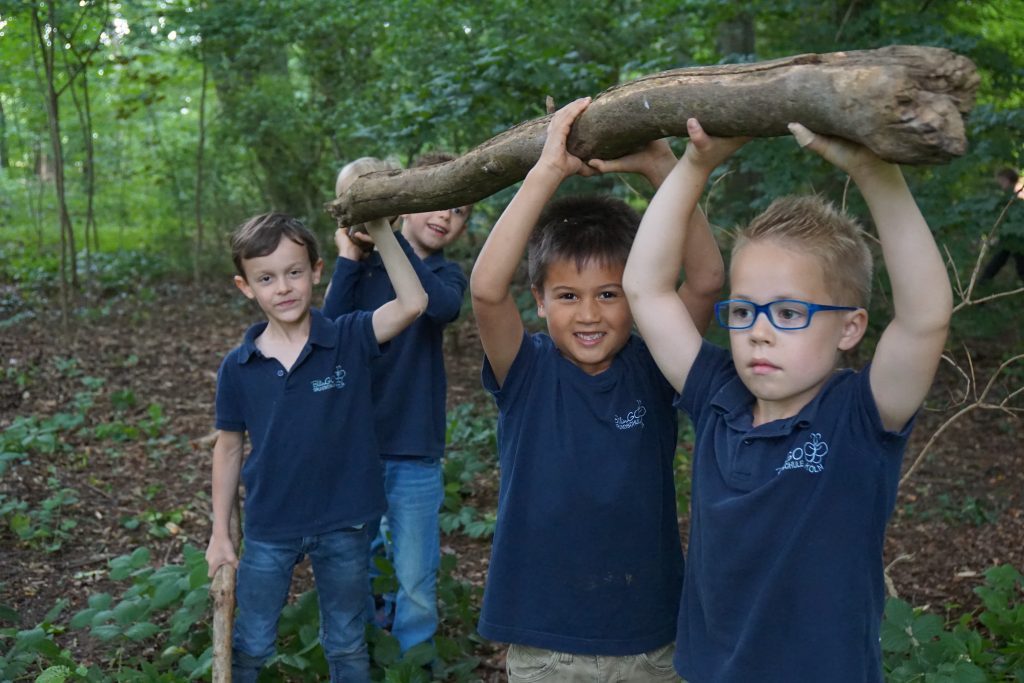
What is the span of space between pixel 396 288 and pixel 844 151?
6.31 feet

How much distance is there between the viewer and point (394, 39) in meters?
8.19

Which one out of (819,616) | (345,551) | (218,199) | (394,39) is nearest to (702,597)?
(819,616)

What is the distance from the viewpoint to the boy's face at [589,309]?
2484mm

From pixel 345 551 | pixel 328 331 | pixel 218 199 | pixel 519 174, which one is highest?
pixel 218 199

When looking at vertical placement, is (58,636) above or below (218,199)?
below

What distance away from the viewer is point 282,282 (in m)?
3.40

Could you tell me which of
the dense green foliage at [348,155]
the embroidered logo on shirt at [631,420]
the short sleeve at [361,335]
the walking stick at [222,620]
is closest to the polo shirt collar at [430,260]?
the short sleeve at [361,335]

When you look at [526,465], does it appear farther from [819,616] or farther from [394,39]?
[394,39]

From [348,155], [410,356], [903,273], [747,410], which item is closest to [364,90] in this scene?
[348,155]

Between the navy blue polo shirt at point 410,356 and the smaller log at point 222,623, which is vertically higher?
the navy blue polo shirt at point 410,356

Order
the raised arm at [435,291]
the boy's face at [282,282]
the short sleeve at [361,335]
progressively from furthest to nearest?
the raised arm at [435,291] → the short sleeve at [361,335] → the boy's face at [282,282]

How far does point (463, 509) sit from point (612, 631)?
3250 mm

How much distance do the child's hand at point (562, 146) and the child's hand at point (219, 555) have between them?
1.98 meters

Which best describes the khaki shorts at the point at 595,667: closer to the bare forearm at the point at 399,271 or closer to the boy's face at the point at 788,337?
the boy's face at the point at 788,337
